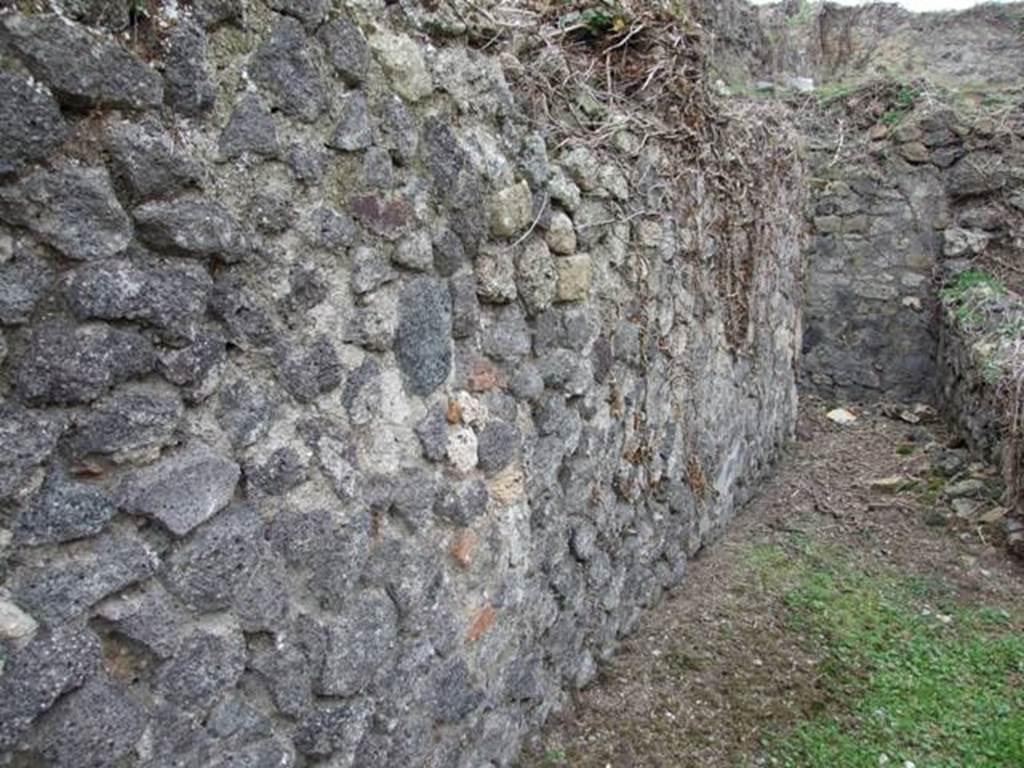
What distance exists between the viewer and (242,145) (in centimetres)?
128

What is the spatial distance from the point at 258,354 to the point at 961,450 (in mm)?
4501

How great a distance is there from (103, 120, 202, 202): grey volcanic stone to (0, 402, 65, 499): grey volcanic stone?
0.33 meters

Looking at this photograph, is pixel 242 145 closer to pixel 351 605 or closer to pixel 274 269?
pixel 274 269

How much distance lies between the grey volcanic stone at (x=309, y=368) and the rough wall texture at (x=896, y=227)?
5.38m

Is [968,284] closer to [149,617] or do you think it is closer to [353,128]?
[353,128]

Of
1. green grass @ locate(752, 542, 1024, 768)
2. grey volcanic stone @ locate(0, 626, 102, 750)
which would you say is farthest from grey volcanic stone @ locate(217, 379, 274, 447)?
green grass @ locate(752, 542, 1024, 768)

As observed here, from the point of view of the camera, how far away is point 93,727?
1.09m

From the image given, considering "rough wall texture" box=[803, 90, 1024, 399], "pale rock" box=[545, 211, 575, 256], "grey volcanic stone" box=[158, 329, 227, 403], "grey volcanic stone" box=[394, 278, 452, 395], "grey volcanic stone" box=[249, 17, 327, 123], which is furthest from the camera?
"rough wall texture" box=[803, 90, 1024, 399]

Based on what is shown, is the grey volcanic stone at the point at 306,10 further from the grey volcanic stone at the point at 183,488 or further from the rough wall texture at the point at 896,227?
the rough wall texture at the point at 896,227

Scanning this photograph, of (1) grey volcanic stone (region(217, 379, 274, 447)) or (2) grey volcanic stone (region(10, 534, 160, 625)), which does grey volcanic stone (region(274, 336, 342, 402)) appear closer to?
(1) grey volcanic stone (region(217, 379, 274, 447))

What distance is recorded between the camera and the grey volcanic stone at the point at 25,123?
96 cm

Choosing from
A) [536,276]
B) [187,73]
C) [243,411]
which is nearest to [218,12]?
[187,73]

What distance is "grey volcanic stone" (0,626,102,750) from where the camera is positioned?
1.00m

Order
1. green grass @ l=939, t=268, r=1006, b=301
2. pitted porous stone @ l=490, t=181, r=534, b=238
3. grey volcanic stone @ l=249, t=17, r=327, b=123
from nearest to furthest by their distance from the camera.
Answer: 1. grey volcanic stone @ l=249, t=17, r=327, b=123
2. pitted porous stone @ l=490, t=181, r=534, b=238
3. green grass @ l=939, t=268, r=1006, b=301
